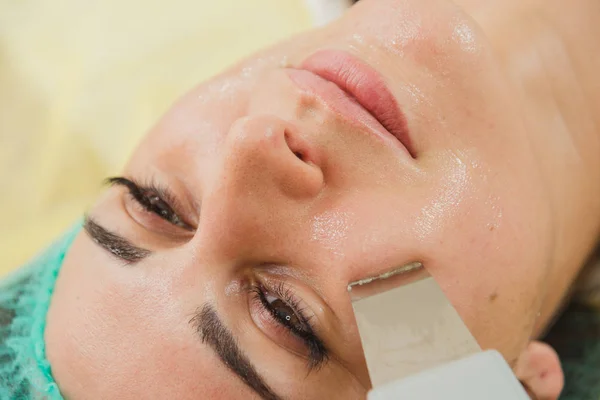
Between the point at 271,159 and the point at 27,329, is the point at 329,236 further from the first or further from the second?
the point at 27,329

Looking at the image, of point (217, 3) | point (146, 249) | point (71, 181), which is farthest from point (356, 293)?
point (217, 3)

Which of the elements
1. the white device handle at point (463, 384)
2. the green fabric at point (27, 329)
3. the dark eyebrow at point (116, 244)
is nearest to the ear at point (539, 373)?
the white device handle at point (463, 384)

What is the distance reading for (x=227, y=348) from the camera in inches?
31.9

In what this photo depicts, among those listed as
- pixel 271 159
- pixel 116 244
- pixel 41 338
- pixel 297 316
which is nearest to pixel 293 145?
pixel 271 159

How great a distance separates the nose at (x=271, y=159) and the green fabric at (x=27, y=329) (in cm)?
50

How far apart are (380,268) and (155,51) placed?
1.43m

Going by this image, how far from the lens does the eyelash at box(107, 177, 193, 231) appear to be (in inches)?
39.3

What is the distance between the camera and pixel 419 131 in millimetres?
836

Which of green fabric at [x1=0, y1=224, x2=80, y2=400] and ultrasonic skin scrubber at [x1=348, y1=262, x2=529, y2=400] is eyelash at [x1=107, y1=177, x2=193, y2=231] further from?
ultrasonic skin scrubber at [x1=348, y1=262, x2=529, y2=400]

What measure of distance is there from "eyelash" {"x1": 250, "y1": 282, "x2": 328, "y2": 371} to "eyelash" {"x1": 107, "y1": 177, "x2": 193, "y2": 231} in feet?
0.71

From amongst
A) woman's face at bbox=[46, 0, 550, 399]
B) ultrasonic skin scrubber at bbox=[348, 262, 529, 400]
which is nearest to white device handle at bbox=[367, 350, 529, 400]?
ultrasonic skin scrubber at bbox=[348, 262, 529, 400]

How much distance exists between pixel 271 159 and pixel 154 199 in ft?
1.14

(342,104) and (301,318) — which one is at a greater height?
(342,104)

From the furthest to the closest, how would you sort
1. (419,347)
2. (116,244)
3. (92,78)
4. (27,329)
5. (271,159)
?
(92,78), (27,329), (116,244), (271,159), (419,347)
